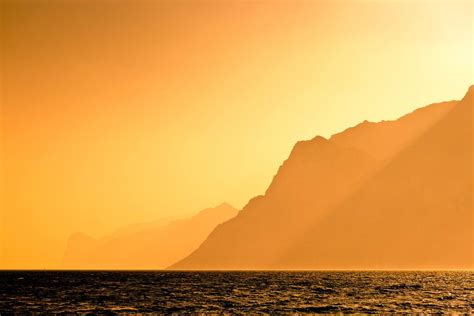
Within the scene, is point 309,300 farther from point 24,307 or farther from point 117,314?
point 24,307

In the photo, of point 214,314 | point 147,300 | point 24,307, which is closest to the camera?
point 214,314

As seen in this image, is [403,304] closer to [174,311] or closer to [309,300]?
[309,300]

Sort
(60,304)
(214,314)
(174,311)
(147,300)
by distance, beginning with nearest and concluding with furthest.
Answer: (214,314), (174,311), (60,304), (147,300)

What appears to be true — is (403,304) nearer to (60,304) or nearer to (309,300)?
(309,300)

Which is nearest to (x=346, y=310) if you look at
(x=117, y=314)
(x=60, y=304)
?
(x=117, y=314)

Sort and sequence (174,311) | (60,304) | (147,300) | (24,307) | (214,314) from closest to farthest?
(214,314)
(174,311)
(24,307)
(60,304)
(147,300)

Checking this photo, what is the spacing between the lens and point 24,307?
2778 inches

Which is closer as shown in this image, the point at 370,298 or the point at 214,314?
the point at 214,314

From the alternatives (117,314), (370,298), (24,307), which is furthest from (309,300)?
(24,307)

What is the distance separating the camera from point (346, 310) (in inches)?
2589

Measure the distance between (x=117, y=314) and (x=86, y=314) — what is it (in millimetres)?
3186

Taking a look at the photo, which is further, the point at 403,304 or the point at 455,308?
the point at 403,304

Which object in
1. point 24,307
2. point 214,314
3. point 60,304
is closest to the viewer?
point 214,314

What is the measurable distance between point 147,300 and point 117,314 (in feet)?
63.7
